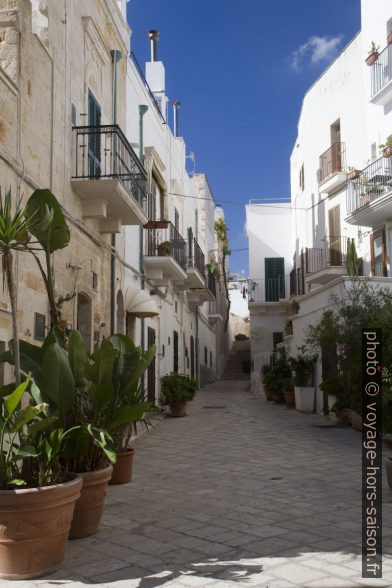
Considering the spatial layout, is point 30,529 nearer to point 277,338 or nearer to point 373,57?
point 373,57

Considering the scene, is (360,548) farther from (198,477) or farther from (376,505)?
(198,477)

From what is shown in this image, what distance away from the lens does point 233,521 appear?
18.1 ft

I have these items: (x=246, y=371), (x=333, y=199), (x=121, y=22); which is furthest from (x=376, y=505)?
(x=246, y=371)

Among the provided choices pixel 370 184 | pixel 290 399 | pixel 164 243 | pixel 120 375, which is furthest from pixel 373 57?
pixel 120 375

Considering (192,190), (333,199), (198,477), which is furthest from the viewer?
(192,190)

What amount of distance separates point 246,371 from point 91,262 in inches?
1104

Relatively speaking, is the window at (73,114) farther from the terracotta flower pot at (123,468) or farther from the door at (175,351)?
the door at (175,351)

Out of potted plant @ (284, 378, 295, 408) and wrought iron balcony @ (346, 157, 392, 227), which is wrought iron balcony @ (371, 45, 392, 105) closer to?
wrought iron balcony @ (346, 157, 392, 227)

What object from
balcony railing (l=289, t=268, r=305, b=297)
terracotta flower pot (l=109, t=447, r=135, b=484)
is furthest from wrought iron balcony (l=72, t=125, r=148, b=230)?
balcony railing (l=289, t=268, r=305, b=297)

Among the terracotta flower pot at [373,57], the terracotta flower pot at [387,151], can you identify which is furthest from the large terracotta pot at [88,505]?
the terracotta flower pot at [373,57]

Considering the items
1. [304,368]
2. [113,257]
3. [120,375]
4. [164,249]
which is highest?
[164,249]

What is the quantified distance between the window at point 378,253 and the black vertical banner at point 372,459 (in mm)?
6379

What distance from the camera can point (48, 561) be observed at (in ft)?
13.9

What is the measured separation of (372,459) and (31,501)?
547 centimetres
